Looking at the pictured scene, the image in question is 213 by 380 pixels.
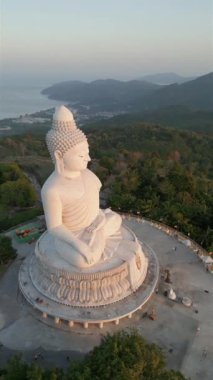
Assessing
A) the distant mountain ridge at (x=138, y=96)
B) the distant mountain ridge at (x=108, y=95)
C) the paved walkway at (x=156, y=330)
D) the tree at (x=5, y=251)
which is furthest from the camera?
the distant mountain ridge at (x=108, y=95)

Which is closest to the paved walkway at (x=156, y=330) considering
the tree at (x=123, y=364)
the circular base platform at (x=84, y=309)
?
the circular base platform at (x=84, y=309)

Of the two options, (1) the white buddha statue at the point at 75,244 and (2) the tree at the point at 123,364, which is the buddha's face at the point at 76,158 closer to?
(1) the white buddha statue at the point at 75,244

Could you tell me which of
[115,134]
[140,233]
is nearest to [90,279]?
[140,233]

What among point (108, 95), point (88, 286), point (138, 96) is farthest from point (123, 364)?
point (108, 95)

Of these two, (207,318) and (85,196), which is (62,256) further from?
(207,318)

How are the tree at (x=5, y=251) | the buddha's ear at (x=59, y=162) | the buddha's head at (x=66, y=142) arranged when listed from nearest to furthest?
1. the buddha's head at (x=66, y=142)
2. the buddha's ear at (x=59, y=162)
3. the tree at (x=5, y=251)

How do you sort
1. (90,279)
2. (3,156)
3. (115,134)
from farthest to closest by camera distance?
(115,134), (3,156), (90,279)

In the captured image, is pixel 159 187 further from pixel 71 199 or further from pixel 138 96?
pixel 138 96

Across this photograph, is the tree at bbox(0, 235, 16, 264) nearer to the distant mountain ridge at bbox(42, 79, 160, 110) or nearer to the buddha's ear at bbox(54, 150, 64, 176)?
the buddha's ear at bbox(54, 150, 64, 176)
